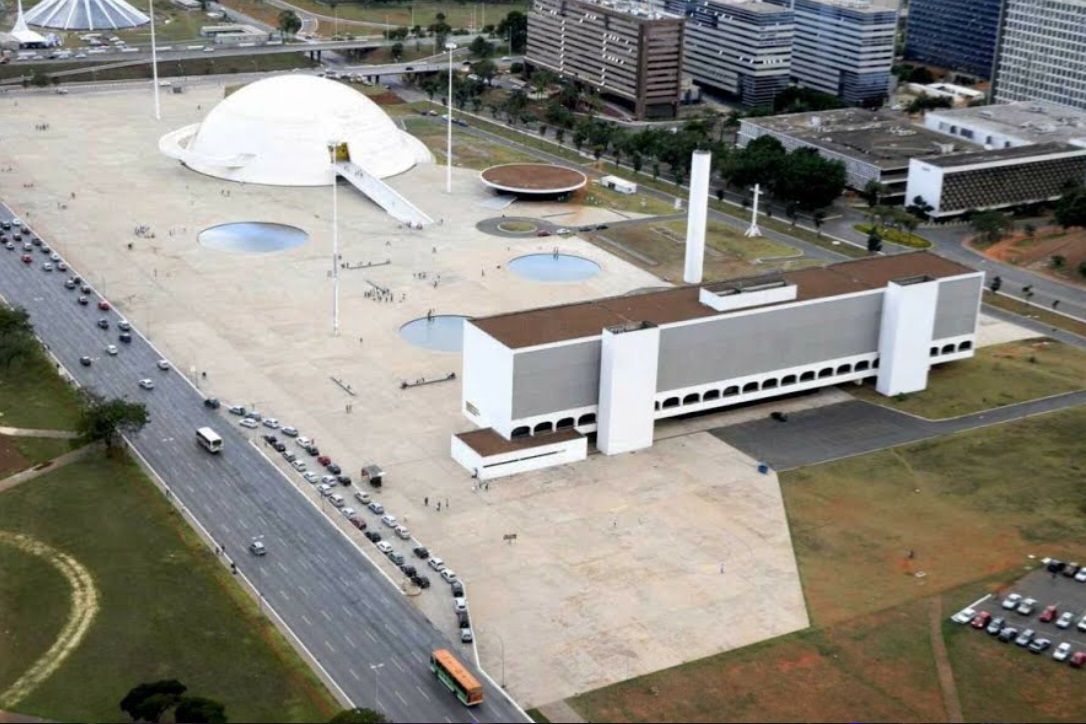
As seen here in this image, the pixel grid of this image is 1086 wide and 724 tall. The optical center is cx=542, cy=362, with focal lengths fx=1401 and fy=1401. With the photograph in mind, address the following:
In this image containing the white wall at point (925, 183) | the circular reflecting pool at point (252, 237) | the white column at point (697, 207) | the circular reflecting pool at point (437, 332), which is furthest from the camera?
the white wall at point (925, 183)

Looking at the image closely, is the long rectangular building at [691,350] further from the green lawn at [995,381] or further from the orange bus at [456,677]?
the orange bus at [456,677]

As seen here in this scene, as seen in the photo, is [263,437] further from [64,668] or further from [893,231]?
[893,231]

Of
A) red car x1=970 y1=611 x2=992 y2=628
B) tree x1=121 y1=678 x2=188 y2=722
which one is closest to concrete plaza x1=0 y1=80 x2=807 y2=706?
red car x1=970 y1=611 x2=992 y2=628

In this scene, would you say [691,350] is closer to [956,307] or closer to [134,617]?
[956,307]

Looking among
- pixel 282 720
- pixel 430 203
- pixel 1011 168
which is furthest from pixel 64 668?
pixel 1011 168

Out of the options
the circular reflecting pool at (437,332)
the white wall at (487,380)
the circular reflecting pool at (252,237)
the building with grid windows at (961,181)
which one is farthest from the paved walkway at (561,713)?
the building with grid windows at (961,181)

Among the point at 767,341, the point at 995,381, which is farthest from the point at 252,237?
the point at 995,381

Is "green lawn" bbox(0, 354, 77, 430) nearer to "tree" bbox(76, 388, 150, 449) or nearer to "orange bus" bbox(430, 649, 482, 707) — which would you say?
"tree" bbox(76, 388, 150, 449)
